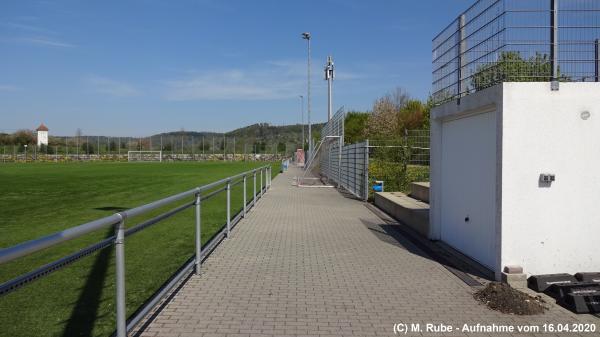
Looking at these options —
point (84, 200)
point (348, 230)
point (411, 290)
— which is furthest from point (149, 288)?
point (84, 200)

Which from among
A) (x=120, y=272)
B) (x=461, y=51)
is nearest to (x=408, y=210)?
(x=461, y=51)

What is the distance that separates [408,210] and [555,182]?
5.01 metres

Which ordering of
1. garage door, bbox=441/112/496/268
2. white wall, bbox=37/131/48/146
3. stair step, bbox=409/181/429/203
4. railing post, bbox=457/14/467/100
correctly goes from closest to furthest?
garage door, bbox=441/112/496/268 → railing post, bbox=457/14/467/100 → stair step, bbox=409/181/429/203 → white wall, bbox=37/131/48/146

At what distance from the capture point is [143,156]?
285 feet

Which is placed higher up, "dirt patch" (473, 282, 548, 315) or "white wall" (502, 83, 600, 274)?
"white wall" (502, 83, 600, 274)

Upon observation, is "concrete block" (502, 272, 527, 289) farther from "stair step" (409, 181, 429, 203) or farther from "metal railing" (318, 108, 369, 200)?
"metal railing" (318, 108, 369, 200)

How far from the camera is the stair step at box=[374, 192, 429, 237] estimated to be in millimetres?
10016

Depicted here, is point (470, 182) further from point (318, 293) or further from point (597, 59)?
point (318, 293)

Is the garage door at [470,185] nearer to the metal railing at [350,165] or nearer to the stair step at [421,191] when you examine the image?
the stair step at [421,191]

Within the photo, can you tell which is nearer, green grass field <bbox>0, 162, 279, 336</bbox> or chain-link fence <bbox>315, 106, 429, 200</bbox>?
green grass field <bbox>0, 162, 279, 336</bbox>

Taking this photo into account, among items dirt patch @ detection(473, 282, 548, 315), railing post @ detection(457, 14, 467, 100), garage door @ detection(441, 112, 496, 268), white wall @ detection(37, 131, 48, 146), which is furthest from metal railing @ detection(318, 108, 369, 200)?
white wall @ detection(37, 131, 48, 146)

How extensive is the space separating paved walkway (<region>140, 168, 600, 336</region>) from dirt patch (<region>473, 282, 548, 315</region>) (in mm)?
111

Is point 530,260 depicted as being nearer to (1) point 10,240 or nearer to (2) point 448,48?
(2) point 448,48

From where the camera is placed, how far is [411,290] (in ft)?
19.8
